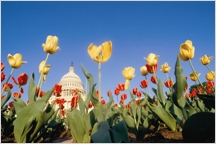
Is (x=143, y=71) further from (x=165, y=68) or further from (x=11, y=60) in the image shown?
(x=11, y=60)

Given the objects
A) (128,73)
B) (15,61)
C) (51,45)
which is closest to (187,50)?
(128,73)

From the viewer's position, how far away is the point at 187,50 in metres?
2.44

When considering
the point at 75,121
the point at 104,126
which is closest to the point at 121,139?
the point at 104,126

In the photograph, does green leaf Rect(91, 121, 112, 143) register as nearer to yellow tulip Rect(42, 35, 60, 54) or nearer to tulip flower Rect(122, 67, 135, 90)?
yellow tulip Rect(42, 35, 60, 54)

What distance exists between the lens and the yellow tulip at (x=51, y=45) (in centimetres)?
246

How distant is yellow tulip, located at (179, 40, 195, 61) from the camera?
95.3 inches

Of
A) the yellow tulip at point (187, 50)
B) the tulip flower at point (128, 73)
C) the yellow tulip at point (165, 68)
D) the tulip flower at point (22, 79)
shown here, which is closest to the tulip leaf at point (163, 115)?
the yellow tulip at point (187, 50)

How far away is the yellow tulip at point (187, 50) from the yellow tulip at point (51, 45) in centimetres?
145

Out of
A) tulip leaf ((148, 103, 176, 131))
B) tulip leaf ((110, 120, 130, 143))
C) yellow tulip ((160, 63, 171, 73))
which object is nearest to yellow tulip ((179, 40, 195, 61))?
tulip leaf ((148, 103, 176, 131))

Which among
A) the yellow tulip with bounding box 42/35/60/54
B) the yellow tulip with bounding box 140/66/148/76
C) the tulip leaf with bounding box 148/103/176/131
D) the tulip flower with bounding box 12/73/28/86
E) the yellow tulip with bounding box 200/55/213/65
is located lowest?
the tulip leaf with bounding box 148/103/176/131

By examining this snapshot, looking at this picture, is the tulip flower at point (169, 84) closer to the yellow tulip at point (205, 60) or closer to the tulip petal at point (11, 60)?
the yellow tulip at point (205, 60)

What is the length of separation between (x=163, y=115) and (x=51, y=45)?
60.6 inches

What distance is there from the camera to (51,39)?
2.51 metres

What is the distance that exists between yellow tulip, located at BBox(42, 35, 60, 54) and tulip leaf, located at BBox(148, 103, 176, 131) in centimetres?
127
